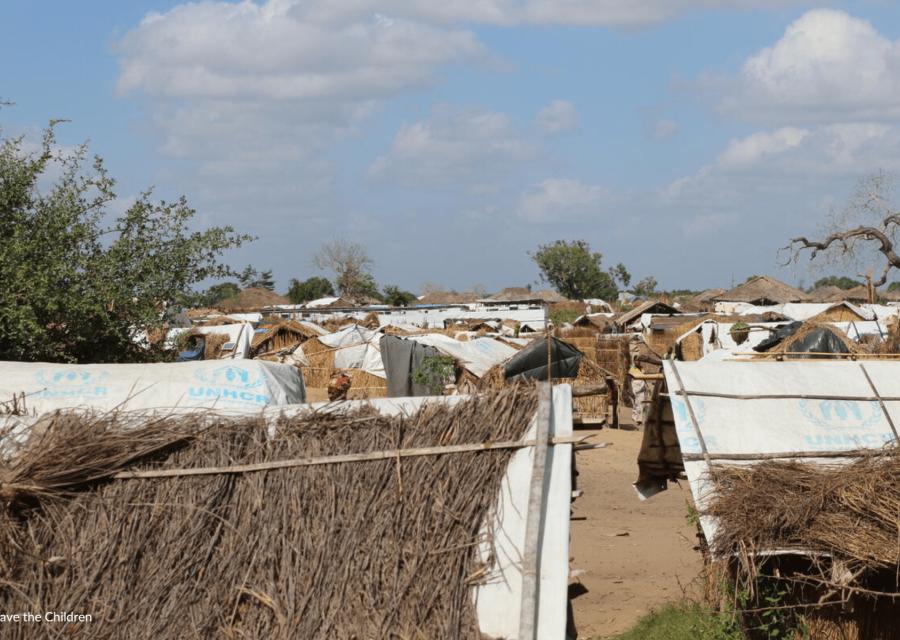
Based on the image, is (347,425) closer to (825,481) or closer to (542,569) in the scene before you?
(542,569)

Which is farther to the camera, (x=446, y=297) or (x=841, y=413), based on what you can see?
(x=446, y=297)

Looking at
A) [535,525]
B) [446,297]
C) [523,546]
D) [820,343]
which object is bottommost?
[523,546]

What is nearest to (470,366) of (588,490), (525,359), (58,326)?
(525,359)

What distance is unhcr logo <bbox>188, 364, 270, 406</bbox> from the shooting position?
26.8ft

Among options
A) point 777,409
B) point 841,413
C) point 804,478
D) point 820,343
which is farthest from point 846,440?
point 820,343

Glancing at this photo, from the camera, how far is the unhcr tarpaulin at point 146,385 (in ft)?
25.8

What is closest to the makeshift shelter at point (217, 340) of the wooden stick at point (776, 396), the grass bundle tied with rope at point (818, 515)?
the wooden stick at point (776, 396)

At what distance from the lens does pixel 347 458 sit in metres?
5.68

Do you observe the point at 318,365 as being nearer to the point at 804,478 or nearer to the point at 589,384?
the point at 589,384

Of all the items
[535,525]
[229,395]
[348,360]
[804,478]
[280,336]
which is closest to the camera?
[535,525]

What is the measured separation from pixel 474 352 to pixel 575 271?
5790 centimetres

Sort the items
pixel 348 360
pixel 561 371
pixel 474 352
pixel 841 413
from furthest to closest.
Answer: pixel 348 360
pixel 474 352
pixel 561 371
pixel 841 413

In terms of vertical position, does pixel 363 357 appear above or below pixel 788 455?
above

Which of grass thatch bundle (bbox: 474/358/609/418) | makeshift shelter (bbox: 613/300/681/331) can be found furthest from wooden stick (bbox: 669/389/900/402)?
makeshift shelter (bbox: 613/300/681/331)
